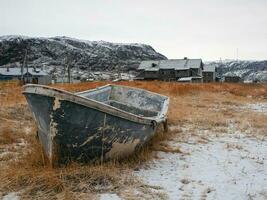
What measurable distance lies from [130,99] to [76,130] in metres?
5.71

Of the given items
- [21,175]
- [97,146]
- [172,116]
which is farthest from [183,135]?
[21,175]

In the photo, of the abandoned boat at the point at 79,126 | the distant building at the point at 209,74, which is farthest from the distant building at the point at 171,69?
the abandoned boat at the point at 79,126

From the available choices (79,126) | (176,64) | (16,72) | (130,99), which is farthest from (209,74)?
(79,126)

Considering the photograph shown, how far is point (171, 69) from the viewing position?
7800 cm

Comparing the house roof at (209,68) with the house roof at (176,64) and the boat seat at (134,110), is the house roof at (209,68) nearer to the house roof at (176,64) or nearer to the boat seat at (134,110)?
the house roof at (176,64)

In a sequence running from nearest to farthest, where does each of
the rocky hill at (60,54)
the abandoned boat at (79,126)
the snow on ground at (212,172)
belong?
1. the snow on ground at (212,172)
2. the abandoned boat at (79,126)
3. the rocky hill at (60,54)

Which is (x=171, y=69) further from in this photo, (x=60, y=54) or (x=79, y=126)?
(x=60, y=54)

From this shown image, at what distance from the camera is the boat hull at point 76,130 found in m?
5.38

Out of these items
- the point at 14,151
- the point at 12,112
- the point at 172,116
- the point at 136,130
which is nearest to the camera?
the point at 136,130

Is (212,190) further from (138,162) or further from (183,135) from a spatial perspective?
(183,135)

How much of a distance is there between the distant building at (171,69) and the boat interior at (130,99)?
2590 inches

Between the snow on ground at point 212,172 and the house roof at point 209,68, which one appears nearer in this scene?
the snow on ground at point 212,172

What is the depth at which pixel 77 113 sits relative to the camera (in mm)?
5414

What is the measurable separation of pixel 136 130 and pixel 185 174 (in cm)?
114
